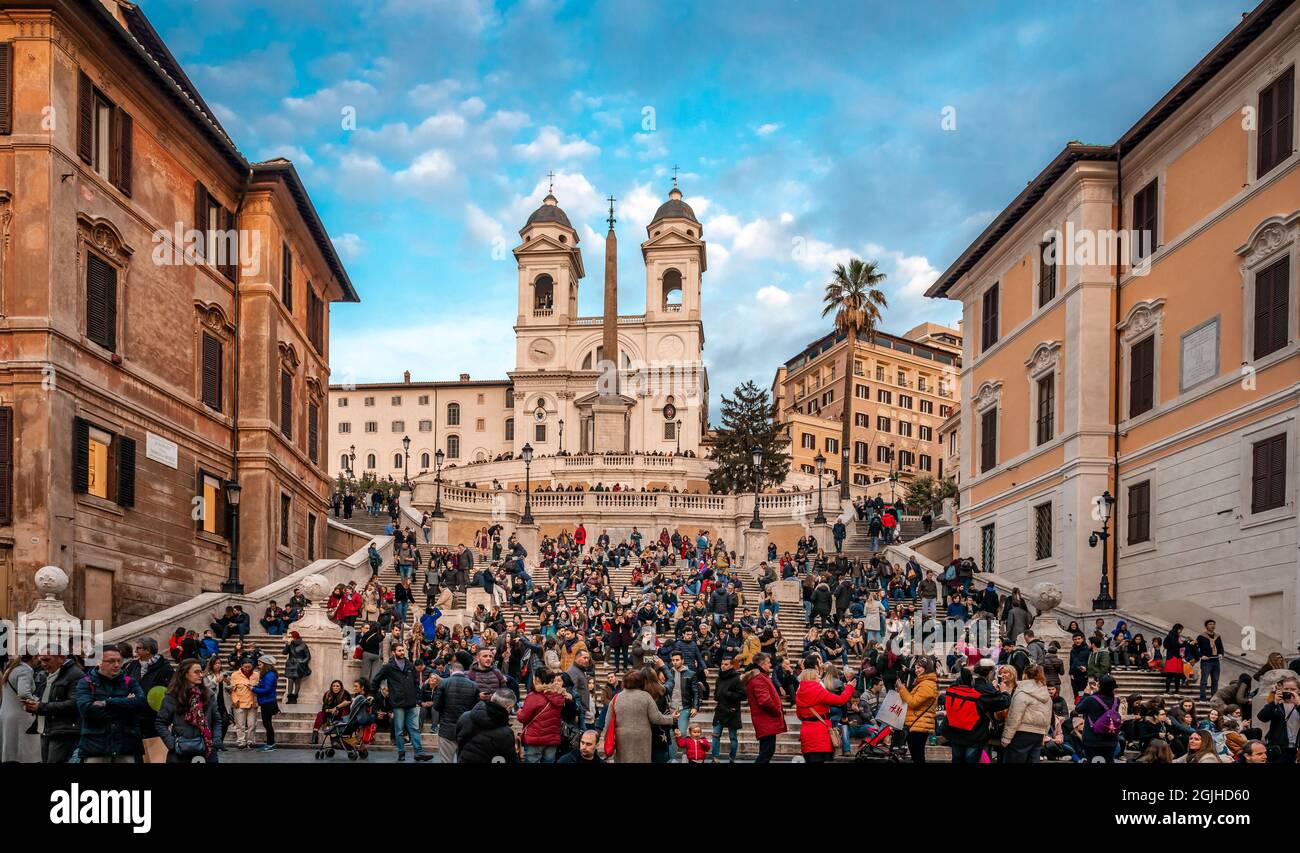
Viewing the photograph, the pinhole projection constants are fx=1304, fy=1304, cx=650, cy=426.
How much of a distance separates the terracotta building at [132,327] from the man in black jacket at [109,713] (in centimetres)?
1225

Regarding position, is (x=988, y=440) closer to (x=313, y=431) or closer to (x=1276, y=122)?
(x=1276, y=122)

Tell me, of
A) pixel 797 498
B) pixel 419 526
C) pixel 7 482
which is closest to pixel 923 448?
pixel 797 498

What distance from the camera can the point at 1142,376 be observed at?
100.0 ft

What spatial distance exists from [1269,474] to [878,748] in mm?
11067

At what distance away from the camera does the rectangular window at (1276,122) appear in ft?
80.7

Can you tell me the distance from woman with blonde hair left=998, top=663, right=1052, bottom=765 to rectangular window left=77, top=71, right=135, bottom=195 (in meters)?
→ 20.3

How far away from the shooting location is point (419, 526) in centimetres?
4856

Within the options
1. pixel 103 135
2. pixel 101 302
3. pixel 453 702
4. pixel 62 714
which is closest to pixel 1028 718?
pixel 453 702

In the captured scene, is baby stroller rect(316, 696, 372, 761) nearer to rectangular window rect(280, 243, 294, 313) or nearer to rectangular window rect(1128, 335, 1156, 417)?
rectangular window rect(280, 243, 294, 313)

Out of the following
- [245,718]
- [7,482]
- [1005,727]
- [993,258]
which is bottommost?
[245,718]

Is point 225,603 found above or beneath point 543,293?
beneath

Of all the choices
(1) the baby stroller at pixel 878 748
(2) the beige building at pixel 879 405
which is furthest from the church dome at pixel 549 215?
(1) the baby stroller at pixel 878 748
